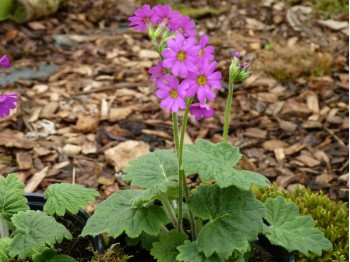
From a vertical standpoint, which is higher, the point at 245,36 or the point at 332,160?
the point at 245,36

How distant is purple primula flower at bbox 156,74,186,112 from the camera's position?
5.51 feet

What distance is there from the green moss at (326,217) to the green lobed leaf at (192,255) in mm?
572

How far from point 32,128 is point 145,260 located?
4.72 feet

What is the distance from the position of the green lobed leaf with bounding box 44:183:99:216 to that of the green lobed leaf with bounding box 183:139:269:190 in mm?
439

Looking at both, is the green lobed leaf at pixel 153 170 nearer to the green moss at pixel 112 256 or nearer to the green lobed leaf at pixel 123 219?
the green lobed leaf at pixel 123 219

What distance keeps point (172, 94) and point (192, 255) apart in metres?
0.61

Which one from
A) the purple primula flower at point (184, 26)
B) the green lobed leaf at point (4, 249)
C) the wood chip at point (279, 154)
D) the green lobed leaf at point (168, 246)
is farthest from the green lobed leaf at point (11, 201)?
A: the wood chip at point (279, 154)

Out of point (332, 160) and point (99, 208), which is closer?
point (99, 208)

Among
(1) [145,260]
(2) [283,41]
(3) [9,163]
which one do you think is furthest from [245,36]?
(1) [145,260]

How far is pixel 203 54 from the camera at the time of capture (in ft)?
Result: 5.62

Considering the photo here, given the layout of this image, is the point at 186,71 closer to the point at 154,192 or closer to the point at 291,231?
the point at 154,192

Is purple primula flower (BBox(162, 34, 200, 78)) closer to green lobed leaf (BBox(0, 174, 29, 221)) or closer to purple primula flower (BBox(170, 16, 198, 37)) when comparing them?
purple primula flower (BBox(170, 16, 198, 37))

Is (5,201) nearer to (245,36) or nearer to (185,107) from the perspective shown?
(185,107)

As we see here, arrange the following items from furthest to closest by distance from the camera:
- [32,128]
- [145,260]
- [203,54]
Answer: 1. [32,128]
2. [145,260]
3. [203,54]
